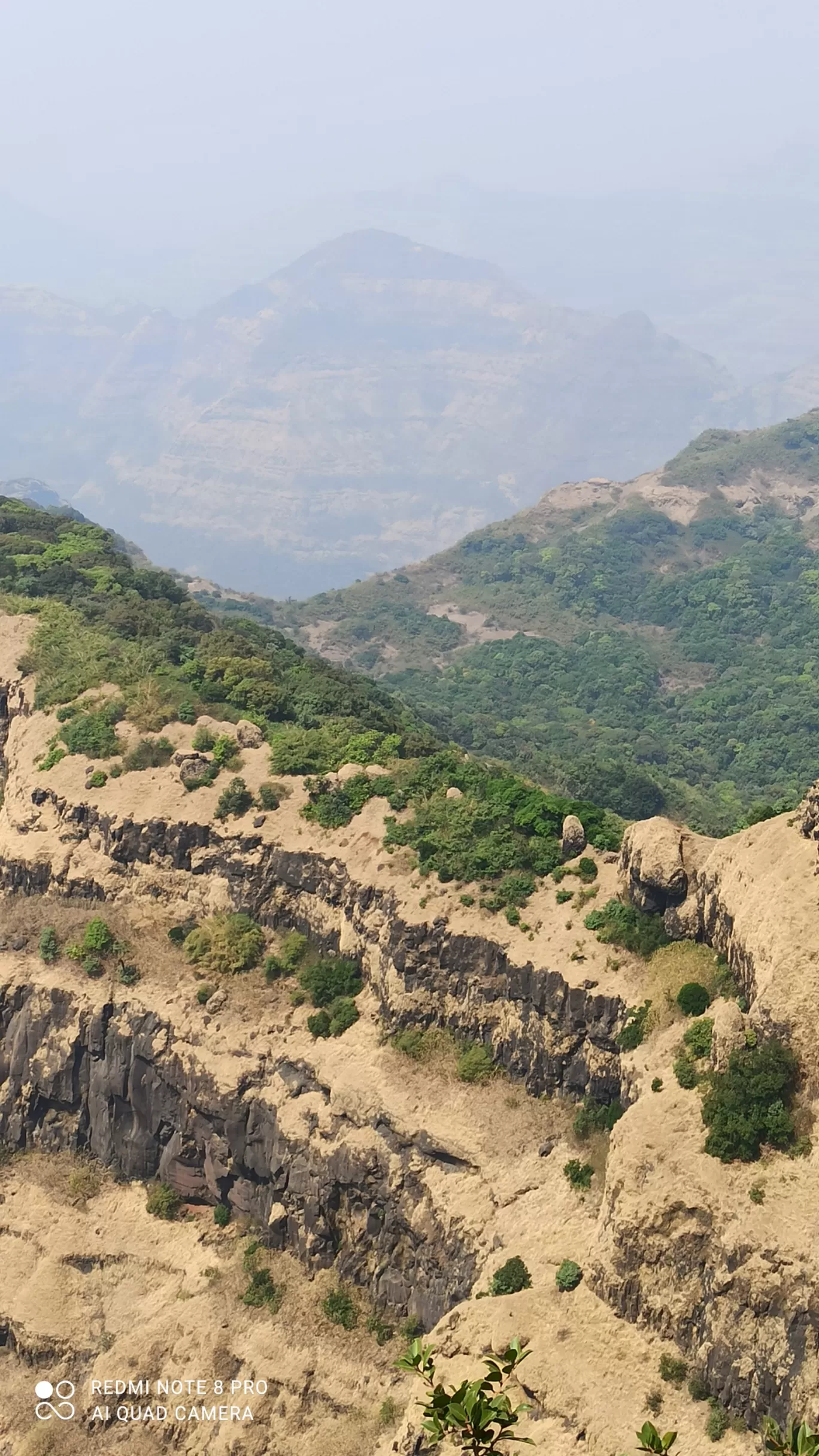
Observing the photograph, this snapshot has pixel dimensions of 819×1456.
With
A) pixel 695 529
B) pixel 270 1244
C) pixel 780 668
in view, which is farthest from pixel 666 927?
pixel 695 529

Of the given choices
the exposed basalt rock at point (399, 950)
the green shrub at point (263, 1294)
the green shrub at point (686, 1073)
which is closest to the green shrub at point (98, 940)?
the exposed basalt rock at point (399, 950)

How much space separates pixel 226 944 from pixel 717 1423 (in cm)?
3194

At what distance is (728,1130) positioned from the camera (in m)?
38.0

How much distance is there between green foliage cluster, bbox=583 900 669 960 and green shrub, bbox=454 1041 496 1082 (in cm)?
736

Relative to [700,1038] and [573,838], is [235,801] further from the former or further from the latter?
[700,1038]

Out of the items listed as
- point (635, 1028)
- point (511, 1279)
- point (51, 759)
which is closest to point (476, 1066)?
point (635, 1028)

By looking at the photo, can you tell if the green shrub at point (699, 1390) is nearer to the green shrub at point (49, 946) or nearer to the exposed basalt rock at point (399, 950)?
the exposed basalt rock at point (399, 950)

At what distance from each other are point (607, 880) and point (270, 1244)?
73.3 feet

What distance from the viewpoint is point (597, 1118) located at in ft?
151

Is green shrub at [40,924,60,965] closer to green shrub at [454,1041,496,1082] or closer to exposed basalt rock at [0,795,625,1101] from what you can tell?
exposed basalt rock at [0,795,625,1101]

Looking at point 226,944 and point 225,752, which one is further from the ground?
point 225,752

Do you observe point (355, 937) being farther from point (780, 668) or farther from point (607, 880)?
point (780, 668)

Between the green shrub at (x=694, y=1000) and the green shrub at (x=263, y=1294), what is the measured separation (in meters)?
21.8

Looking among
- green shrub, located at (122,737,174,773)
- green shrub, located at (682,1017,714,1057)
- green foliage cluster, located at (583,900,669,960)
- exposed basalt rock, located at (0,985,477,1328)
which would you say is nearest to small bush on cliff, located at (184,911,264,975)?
exposed basalt rock, located at (0,985,477,1328)
